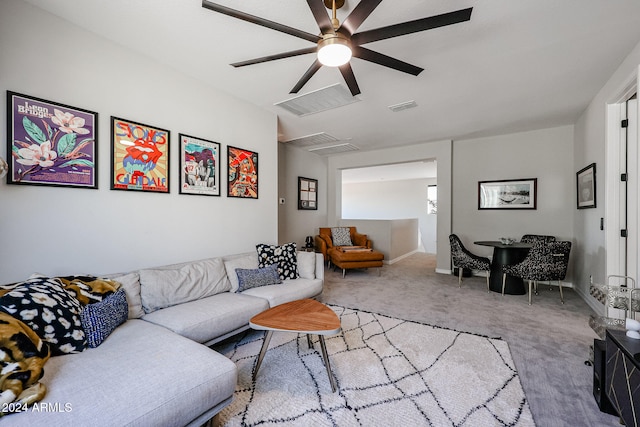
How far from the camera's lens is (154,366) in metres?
1.38

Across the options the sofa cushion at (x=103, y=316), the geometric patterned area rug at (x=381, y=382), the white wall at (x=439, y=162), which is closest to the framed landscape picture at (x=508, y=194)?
the white wall at (x=439, y=162)

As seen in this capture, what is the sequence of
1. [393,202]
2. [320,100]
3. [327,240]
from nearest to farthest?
1. [320,100]
2. [327,240]
3. [393,202]

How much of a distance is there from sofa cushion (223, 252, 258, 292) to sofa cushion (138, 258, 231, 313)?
0.17 ft

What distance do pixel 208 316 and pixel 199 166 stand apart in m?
1.65

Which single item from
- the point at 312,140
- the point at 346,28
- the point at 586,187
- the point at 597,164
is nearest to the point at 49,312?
the point at 346,28

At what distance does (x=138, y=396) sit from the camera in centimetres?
118

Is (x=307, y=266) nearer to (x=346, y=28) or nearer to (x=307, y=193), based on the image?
(x=346, y=28)

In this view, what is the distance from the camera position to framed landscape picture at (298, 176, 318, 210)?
231 inches

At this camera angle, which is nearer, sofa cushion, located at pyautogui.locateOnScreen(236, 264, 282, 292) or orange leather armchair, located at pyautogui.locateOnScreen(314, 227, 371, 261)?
sofa cushion, located at pyautogui.locateOnScreen(236, 264, 282, 292)

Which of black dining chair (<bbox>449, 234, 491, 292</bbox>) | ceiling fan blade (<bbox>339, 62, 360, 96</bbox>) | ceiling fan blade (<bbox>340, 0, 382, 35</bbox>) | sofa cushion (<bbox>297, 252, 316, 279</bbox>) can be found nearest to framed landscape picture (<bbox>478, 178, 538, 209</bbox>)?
black dining chair (<bbox>449, 234, 491, 292</bbox>)

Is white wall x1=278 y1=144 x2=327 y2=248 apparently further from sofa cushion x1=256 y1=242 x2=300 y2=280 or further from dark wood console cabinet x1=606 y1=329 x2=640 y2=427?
dark wood console cabinet x1=606 y1=329 x2=640 y2=427

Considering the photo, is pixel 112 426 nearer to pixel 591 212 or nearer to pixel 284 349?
pixel 284 349

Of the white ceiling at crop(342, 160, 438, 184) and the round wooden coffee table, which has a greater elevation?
the white ceiling at crop(342, 160, 438, 184)

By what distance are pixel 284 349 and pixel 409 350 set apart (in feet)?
3.52
